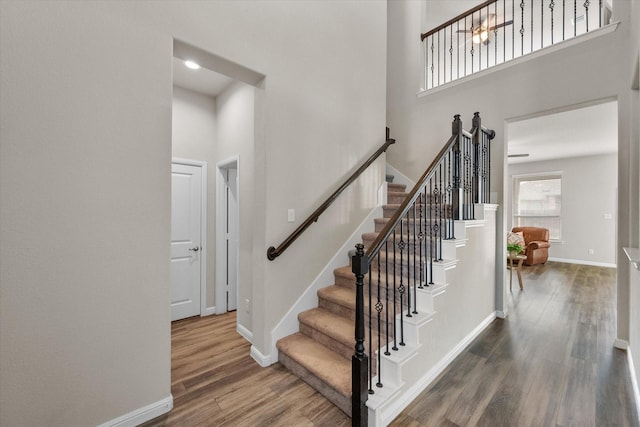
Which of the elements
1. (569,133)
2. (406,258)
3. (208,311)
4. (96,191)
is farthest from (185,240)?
(569,133)

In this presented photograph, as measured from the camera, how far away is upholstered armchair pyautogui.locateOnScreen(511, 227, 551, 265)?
691 centimetres

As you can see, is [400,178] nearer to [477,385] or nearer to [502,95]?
[502,95]

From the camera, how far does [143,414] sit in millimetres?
1835

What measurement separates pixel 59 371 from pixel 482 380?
116 inches

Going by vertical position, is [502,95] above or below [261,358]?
above

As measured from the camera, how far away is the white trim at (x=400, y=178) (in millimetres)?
4551

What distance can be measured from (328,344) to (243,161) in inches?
88.7

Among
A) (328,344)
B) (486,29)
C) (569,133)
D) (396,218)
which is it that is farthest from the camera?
(569,133)

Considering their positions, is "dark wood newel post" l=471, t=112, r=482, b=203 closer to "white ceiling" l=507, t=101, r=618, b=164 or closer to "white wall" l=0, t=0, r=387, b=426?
"white ceiling" l=507, t=101, r=618, b=164

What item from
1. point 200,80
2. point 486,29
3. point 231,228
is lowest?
point 231,228

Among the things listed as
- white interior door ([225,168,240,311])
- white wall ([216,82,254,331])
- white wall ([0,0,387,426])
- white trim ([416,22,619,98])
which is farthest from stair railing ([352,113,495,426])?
white interior door ([225,168,240,311])

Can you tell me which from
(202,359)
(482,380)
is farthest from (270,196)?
(482,380)

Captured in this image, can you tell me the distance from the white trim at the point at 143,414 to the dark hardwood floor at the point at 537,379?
1.60 m

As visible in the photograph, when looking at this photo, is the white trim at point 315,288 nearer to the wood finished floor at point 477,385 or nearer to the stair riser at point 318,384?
the stair riser at point 318,384
